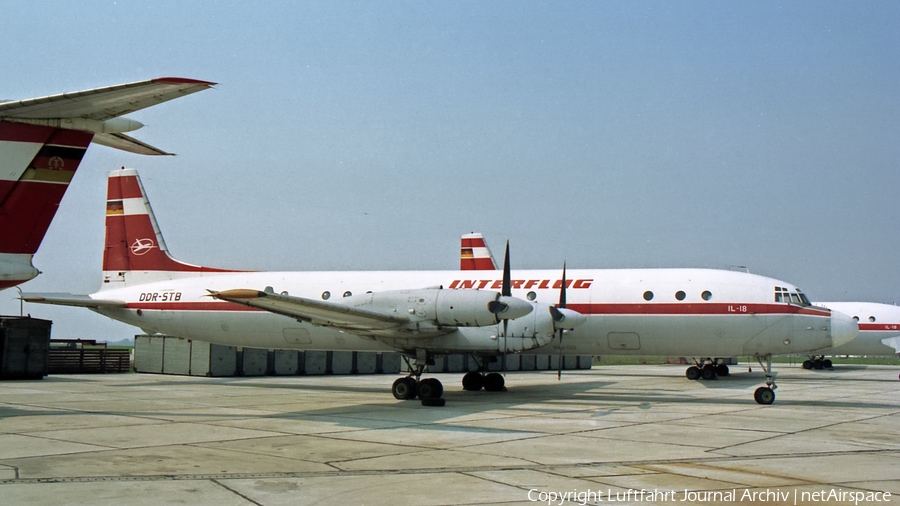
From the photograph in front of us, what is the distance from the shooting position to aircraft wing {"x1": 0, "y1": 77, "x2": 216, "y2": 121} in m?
12.5

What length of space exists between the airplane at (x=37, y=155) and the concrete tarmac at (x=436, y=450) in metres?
3.38

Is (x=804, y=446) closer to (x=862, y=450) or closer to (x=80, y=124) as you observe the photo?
(x=862, y=450)

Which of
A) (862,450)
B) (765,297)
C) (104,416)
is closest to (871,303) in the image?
(765,297)

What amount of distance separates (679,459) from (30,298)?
20.9 meters

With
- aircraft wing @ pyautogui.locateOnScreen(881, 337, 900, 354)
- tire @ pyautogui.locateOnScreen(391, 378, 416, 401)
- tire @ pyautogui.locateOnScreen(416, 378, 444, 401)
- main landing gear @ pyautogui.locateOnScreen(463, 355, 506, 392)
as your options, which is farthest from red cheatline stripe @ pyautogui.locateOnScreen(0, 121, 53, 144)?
aircraft wing @ pyautogui.locateOnScreen(881, 337, 900, 354)

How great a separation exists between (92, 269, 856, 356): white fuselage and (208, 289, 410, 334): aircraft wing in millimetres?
1042

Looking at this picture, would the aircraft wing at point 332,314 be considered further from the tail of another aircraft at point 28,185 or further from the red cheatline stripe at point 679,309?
the red cheatline stripe at point 679,309

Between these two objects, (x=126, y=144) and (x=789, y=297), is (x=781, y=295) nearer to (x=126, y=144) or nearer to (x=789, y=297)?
(x=789, y=297)

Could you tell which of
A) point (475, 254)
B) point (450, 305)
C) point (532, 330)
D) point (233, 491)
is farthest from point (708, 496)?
point (475, 254)

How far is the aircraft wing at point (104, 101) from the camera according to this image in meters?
12.5

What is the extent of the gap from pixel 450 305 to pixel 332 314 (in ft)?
9.62

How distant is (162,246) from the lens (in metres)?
27.0

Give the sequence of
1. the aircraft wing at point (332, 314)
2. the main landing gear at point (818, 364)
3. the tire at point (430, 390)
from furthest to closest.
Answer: the main landing gear at point (818, 364), the tire at point (430, 390), the aircraft wing at point (332, 314)

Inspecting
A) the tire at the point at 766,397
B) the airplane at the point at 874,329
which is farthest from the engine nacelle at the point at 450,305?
the airplane at the point at 874,329
